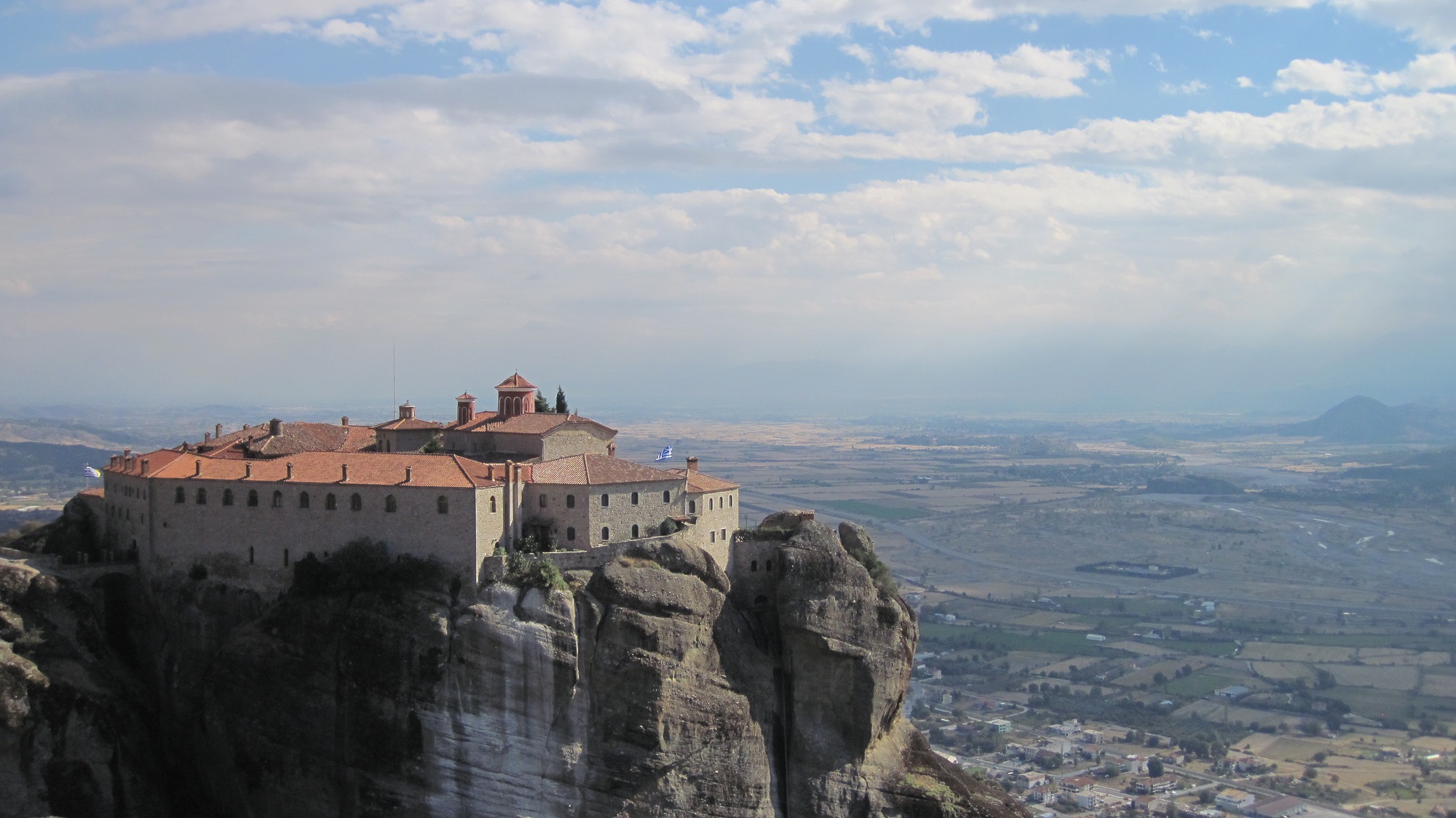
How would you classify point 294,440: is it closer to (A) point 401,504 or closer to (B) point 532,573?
(A) point 401,504

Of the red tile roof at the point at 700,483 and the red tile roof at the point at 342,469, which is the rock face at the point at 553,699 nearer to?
the red tile roof at the point at 700,483

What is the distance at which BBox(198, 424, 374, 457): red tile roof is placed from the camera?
207 ft

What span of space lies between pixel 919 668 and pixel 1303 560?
89178 mm

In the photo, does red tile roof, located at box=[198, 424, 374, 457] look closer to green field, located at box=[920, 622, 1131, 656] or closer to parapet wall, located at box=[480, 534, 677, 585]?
parapet wall, located at box=[480, 534, 677, 585]

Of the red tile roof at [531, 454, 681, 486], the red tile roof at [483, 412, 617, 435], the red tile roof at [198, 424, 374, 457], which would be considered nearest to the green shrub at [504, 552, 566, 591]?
the red tile roof at [531, 454, 681, 486]

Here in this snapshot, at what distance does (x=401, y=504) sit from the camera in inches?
2153

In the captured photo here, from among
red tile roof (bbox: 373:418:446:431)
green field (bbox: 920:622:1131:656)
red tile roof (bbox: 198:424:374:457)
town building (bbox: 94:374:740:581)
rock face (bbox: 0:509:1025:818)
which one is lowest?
green field (bbox: 920:622:1131:656)

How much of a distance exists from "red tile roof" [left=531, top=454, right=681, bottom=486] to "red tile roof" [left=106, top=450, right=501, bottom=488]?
2433mm

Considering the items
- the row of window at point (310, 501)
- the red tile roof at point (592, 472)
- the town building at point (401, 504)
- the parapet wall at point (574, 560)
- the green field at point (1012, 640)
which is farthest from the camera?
the green field at point (1012, 640)

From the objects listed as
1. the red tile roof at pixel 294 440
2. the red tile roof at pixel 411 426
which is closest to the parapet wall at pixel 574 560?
the red tile roof at pixel 294 440

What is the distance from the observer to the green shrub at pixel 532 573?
5297cm

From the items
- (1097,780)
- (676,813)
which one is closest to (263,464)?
(676,813)

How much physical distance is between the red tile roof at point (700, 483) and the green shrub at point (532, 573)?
29.1 ft

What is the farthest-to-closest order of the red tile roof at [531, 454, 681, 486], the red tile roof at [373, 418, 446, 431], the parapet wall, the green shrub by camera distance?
the red tile roof at [373, 418, 446, 431], the red tile roof at [531, 454, 681, 486], the parapet wall, the green shrub
